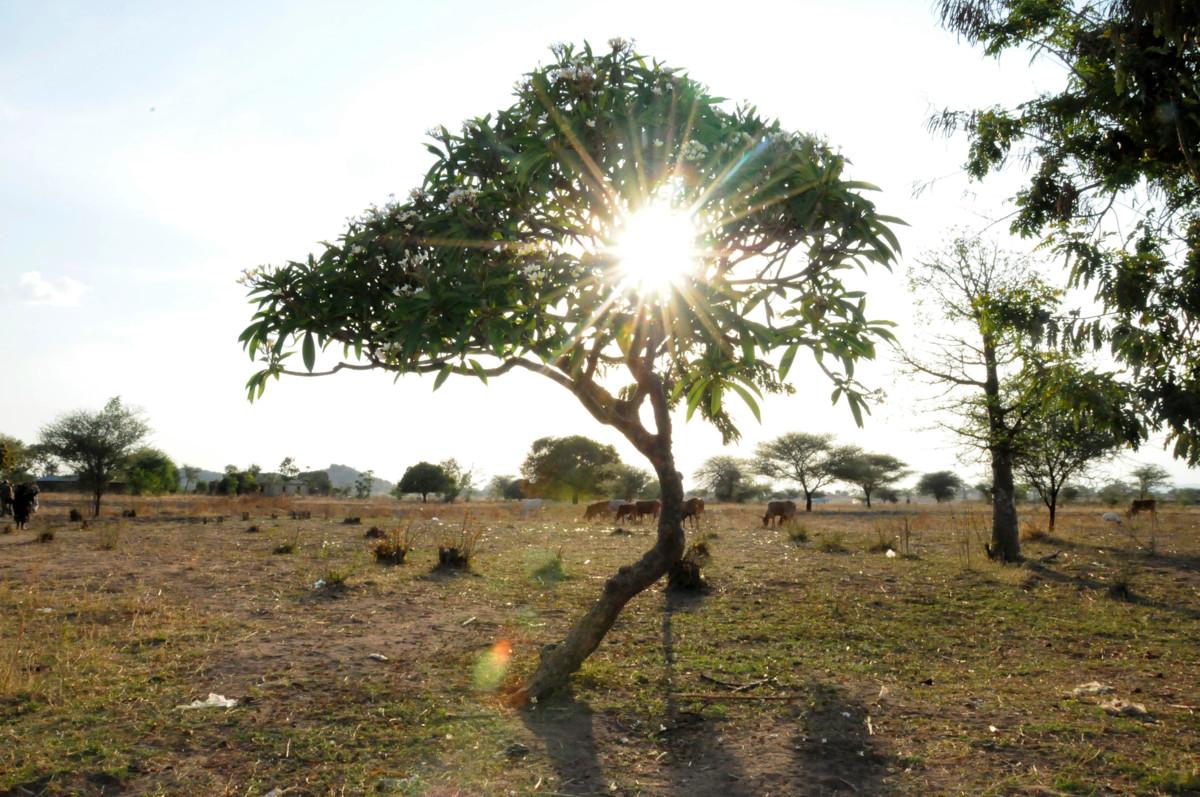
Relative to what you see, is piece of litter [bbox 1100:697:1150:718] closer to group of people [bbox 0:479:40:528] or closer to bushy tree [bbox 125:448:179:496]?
group of people [bbox 0:479:40:528]

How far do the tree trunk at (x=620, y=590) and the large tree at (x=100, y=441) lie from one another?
109 ft

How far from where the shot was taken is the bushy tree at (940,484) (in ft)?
267

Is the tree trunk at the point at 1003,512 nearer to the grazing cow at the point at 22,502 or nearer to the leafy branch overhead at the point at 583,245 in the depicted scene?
the leafy branch overhead at the point at 583,245

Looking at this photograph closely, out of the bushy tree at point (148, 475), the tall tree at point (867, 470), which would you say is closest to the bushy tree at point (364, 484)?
the bushy tree at point (148, 475)

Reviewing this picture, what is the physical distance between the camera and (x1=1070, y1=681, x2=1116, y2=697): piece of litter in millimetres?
6207

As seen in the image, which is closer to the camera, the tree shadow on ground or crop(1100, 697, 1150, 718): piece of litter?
the tree shadow on ground

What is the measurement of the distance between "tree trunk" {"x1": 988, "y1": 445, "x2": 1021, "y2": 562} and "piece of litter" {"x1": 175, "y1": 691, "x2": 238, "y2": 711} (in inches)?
519

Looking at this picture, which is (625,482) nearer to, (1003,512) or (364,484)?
(364,484)

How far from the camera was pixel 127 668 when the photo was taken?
6438 mm

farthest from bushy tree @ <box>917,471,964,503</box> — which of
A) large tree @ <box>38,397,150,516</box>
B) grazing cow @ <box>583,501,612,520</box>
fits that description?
large tree @ <box>38,397,150,516</box>

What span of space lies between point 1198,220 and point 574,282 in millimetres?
8146

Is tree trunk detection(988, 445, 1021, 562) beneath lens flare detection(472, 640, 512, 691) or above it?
above

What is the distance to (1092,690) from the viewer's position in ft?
20.6

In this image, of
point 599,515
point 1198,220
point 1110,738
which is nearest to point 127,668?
point 1110,738
